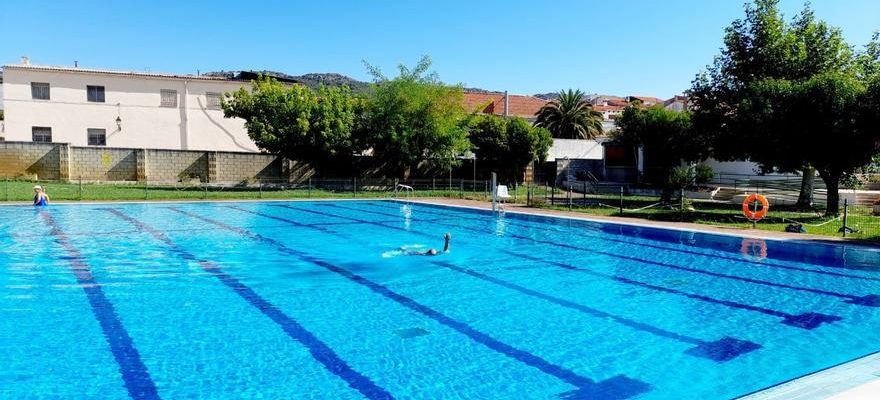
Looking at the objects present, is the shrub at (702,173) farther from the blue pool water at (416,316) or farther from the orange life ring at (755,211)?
the blue pool water at (416,316)

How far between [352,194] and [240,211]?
8.42 meters

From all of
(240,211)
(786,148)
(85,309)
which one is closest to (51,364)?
(85,309)

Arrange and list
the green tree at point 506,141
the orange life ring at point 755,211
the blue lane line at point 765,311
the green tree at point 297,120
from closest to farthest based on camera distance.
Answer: the blue lane line at point 765,311
the orange life ring at point 755,211
the green tree at point 297,120
the green tree at point 506,141

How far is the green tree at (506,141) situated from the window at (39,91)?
25852 millimetres

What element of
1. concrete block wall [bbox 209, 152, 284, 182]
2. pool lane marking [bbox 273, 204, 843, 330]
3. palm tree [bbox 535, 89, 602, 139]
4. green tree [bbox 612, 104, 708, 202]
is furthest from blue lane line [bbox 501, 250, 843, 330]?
palm tree [bbox 535, 89, 602, 139]

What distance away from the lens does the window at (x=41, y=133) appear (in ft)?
114

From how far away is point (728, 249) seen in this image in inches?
546

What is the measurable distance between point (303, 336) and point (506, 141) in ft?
90.5

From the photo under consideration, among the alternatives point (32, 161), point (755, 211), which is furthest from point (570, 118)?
point (32, 161)

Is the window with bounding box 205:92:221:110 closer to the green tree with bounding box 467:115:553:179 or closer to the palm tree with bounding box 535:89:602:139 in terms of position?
the green tree with bounding box 467:115:553:179

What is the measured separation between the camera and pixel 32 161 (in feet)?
97.6

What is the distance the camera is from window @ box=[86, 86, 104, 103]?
117 feet

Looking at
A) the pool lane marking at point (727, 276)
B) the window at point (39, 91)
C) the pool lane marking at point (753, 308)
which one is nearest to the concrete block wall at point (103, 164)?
the window at point (39, 91)

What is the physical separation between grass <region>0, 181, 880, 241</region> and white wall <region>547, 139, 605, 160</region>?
643cm
